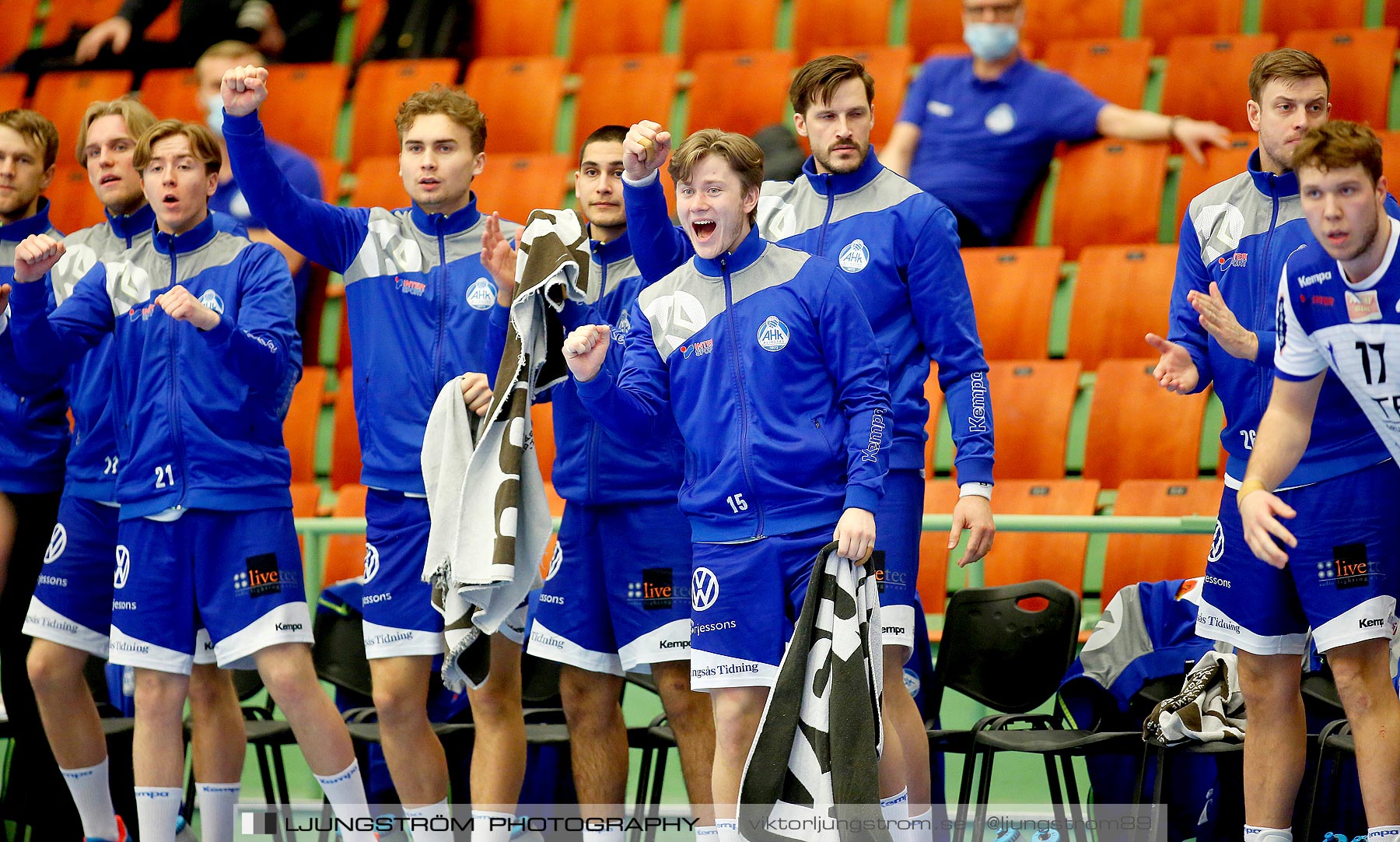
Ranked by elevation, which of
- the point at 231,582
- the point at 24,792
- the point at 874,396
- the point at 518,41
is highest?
the point at 518,41

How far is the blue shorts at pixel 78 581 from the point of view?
199 inches

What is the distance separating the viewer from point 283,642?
15.3ft

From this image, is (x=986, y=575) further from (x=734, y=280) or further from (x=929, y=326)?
(x=734, y=280)

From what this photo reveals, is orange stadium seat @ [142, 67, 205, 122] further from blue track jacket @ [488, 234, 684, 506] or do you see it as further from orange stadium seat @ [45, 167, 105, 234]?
blue track jacket @ [488, 234, 684, 506]

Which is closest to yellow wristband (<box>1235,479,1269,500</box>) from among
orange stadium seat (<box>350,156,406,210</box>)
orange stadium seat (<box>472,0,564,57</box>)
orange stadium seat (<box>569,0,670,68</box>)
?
orange stadium seat (<box>350,156,406,210</box>)

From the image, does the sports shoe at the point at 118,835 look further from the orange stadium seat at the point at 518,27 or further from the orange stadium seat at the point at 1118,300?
the orange stadium seat at the point at 518,27

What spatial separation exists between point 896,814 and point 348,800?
1714mm

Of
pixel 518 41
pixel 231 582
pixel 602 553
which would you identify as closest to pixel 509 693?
pixel 602 553

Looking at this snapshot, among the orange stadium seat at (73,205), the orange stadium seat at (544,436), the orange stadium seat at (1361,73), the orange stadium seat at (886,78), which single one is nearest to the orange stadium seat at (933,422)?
the orange stadium seat at (544,436)

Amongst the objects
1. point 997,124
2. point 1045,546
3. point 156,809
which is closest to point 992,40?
point 997,124

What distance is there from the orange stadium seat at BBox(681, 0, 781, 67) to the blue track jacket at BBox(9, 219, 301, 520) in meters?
4.40

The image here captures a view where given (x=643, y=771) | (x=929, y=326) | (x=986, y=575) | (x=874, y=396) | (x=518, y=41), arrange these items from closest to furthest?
(x=874, y=396)
(x=929, y=326)
(x=643, y=771)
(x=986, y=575)
(x=518, y=41)

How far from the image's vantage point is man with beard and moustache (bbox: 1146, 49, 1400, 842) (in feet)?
13.1

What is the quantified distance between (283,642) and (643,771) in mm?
1300
